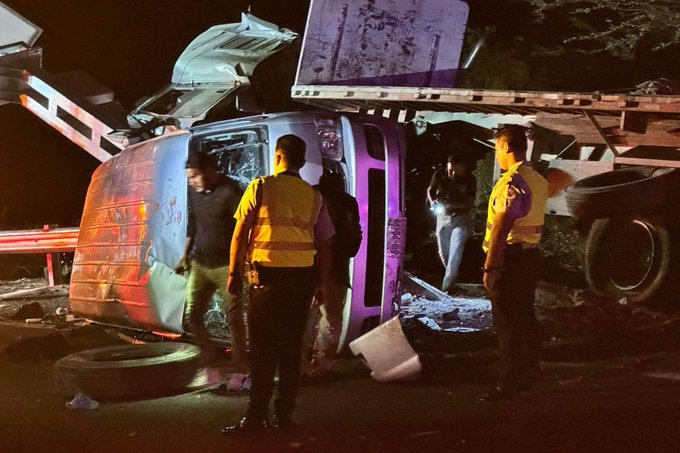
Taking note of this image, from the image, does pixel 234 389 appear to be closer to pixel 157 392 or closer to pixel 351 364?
pixel 157 392

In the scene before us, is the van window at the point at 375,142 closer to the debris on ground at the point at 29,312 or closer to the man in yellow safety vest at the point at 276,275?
the man in yellow safety vest at the point at 276,275

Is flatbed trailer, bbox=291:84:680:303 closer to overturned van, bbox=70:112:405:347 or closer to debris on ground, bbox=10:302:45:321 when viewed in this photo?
overturned van, bbox=70:112:405:347

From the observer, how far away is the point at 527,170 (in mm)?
4695

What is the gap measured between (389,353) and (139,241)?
2.29 metres

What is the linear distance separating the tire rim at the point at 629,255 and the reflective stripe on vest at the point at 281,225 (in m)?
4.42

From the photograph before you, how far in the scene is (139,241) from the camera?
5895 mm

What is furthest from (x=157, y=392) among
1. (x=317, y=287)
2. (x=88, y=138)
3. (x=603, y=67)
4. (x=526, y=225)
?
(x=603, y=67)

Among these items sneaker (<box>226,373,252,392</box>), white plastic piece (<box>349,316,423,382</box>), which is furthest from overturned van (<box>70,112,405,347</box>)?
sneaker (<box>226,373,252,392</box>)

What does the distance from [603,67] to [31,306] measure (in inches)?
405

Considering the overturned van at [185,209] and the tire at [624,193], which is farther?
the tire at [624,193]

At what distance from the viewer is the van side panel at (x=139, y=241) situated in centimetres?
564

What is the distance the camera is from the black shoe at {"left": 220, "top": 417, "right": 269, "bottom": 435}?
157 inches

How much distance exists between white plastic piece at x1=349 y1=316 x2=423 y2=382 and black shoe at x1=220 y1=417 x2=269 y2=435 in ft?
4.03

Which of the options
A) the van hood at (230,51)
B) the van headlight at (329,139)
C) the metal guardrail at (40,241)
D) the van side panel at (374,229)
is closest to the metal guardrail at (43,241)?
the metal guardrail at (40,241)
